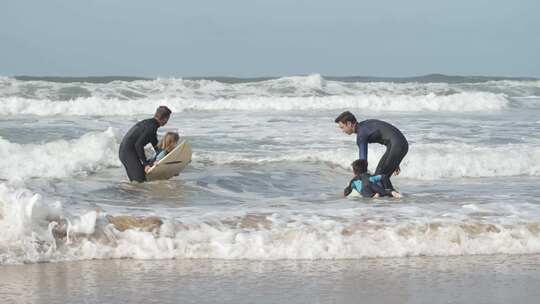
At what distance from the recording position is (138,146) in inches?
458

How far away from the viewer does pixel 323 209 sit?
9.48m

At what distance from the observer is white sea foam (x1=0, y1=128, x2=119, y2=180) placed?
1378 centimetres

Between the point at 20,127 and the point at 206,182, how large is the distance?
8839mm

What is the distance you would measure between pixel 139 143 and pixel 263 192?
1.86 m

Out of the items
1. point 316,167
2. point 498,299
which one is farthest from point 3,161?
point 498,299

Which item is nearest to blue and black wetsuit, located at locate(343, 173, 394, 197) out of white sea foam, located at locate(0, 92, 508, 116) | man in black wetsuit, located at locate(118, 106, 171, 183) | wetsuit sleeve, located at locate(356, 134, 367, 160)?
wetsuit sleeve, located at locate(356, 134, 367, 160)

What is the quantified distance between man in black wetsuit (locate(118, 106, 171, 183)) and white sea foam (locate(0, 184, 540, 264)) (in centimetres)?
333

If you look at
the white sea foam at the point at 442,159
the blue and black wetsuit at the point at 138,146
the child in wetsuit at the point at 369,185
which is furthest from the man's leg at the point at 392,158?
the white sea foam at the point at 442,159

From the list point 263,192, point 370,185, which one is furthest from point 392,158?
point 263,192

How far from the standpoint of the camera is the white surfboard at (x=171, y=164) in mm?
12062

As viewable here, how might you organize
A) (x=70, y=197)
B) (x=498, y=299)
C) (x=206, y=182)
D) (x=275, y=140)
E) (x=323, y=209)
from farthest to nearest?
(x=275, y=140) < (x=206, y=182) < (x=70, y=197) < (x=323, y=209) < (x=498, y=299)

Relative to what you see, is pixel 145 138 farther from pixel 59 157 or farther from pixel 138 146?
pixel 59 157

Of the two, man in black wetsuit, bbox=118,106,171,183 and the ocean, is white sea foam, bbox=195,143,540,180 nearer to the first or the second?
the ocean

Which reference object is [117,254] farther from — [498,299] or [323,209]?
[498,299]
